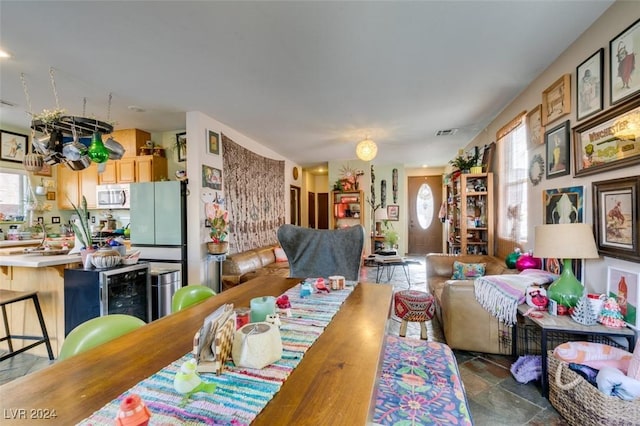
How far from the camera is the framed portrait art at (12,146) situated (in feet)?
14.0

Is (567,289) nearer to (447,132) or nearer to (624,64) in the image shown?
(624,64)

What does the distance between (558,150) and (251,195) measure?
428 cm

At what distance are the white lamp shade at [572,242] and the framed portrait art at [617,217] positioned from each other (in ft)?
0.31

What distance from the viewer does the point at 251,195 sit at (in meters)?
5.21

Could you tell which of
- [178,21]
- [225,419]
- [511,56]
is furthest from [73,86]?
[511,56]

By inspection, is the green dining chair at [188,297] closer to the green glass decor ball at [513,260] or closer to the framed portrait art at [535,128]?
the green glass decor ball at [513,260]

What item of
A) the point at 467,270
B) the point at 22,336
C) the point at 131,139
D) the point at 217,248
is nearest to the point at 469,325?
the point at 467,270

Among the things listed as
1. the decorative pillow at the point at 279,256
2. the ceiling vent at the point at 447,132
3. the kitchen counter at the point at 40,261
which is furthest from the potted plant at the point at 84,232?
the ceiling vent at the point at 447,132

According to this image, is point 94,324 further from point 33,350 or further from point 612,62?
point 612,62

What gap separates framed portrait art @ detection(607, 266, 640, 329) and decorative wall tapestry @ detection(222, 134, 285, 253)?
4.20 m

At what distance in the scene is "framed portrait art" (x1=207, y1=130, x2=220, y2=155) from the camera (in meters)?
4.01

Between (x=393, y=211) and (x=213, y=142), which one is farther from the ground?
(x=213, y=142)

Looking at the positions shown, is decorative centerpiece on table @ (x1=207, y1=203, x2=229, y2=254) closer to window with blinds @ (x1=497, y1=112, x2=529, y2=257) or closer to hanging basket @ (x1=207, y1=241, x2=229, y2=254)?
hanging basket @ (x1=207, y1=241, x2=229, y2=254)

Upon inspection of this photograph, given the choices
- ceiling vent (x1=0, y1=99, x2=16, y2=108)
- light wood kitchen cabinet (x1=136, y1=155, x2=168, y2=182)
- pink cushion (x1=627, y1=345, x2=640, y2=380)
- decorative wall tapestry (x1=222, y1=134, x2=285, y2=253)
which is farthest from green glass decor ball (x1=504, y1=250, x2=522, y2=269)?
ceiling vent (x1=0, y1=99, x2=16, y2=108)
